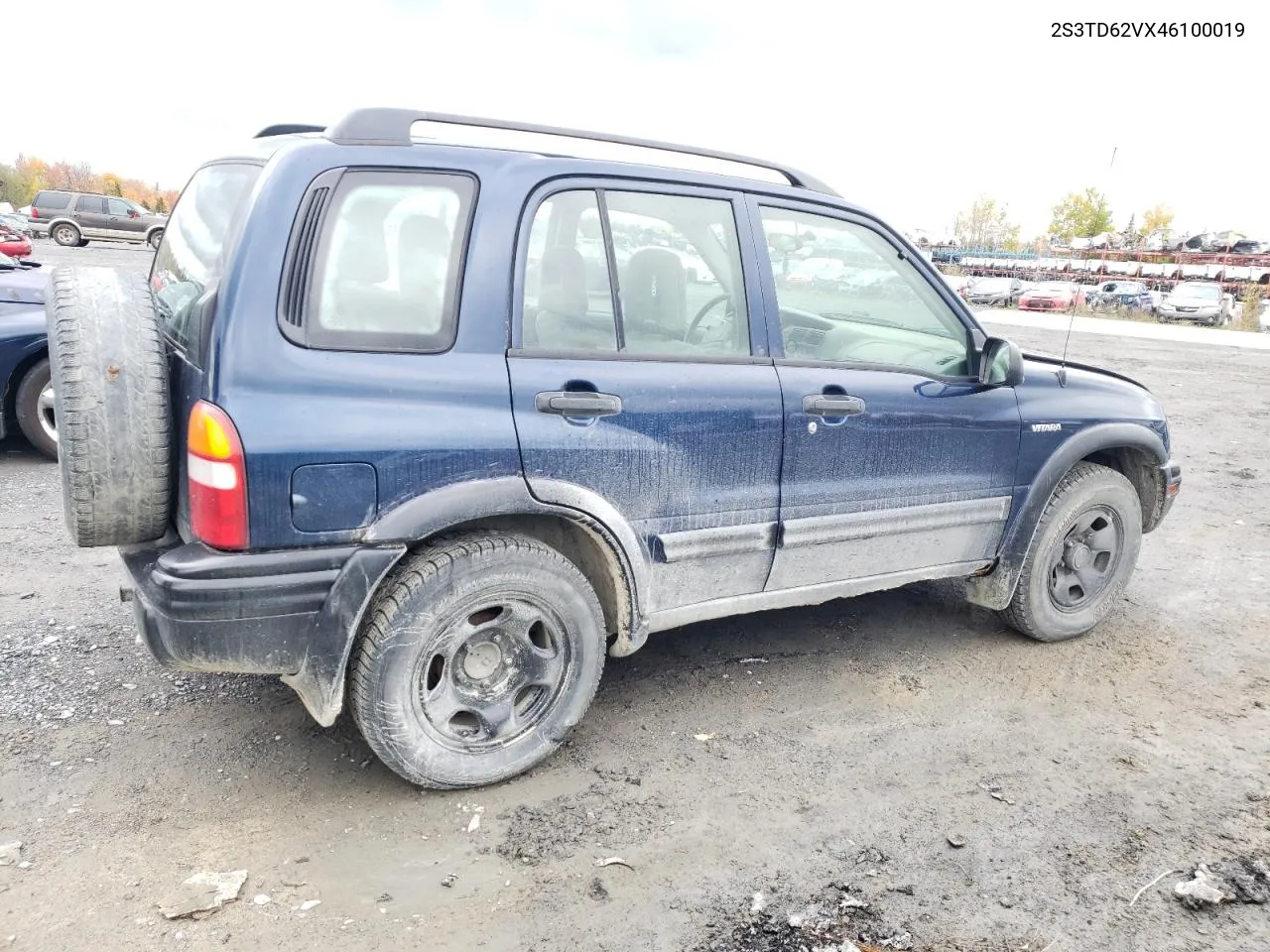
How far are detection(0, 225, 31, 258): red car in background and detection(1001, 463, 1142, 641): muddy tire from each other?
21055 millimetres

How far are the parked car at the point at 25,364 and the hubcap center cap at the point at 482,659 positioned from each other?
4710 millimetres

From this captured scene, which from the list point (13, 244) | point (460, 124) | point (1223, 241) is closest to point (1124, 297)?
point (1223, 241)

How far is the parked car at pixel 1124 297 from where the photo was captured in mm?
30438

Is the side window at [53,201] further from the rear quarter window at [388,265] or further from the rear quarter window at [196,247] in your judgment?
the rear quarter window at [388,265]

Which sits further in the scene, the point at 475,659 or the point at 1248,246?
the point at 1248,246

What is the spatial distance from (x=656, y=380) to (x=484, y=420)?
59 cm

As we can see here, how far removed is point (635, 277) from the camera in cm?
310

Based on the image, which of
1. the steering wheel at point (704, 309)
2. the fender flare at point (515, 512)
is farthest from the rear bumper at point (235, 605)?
the steering wheel at point (704, 309)

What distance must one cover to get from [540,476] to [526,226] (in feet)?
2.48

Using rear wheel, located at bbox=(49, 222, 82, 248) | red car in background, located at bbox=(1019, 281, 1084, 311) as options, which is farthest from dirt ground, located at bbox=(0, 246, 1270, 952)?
rear wheel, located at bbox=(49, 222, 82, 248)

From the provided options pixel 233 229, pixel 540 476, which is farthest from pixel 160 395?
pixel 540 476

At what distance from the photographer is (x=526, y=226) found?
2.88m

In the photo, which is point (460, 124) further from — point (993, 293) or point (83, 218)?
point (83, 218)

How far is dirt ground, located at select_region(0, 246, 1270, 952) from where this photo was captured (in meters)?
2.47
